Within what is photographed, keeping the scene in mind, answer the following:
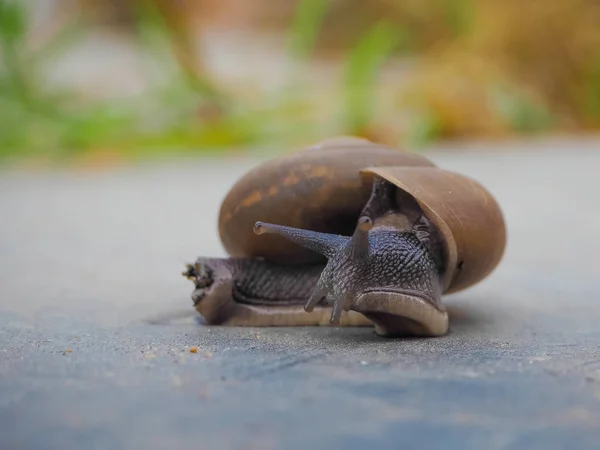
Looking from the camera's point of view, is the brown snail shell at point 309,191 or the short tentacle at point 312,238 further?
the brown snail shell at point 309,191

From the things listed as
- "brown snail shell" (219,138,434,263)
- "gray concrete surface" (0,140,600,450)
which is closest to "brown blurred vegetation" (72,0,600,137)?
"gray concrete surface" (0,140,600,450)

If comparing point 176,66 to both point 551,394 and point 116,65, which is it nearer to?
point 116,65

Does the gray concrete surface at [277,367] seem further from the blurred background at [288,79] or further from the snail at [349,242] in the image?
the blurred background at [288,79]

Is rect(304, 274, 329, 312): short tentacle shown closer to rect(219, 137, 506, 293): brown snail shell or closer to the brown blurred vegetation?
rect(219, 137, 506, 293): brown snail shell

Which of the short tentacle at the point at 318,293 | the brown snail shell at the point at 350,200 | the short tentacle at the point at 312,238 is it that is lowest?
the short tentacle at the point at 318,293

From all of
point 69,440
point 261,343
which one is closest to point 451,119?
point 261,343

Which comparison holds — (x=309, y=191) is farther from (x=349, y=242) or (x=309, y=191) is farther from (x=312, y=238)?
(x=349, y=242)

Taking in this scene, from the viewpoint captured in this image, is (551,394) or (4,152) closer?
(551,394)

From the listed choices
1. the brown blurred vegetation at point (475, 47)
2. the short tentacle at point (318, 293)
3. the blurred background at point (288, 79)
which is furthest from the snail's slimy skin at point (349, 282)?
the brown blurred vegetation at point (475, 47)
